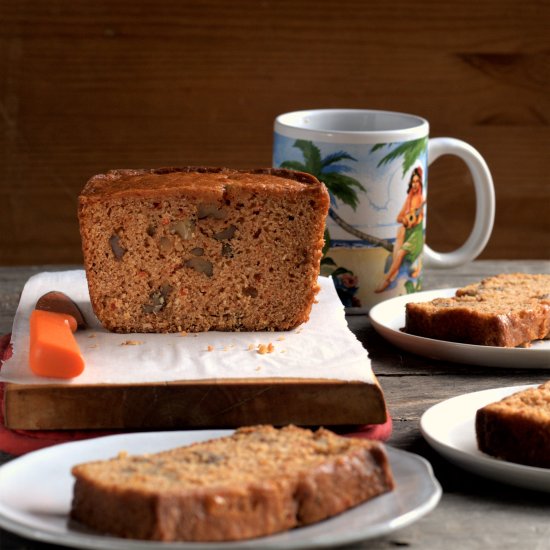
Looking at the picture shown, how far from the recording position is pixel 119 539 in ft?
3.76

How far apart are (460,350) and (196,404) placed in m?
0.60

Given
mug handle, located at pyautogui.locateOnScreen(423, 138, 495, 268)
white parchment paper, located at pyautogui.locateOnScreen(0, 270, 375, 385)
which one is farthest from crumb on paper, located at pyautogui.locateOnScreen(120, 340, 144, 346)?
mug handle, located at pyautogui.locateOnScreen(423, 138, 495, 268)

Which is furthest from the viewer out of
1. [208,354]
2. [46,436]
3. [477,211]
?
[477,211]

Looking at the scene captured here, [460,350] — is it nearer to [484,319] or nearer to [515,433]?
[484,319]

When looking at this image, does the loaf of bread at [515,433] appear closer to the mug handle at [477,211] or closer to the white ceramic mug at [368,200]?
the white ceramic mug at [368,200]

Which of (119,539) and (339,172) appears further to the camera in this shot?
(339,172)

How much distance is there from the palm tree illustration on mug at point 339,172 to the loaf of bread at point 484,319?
29cm

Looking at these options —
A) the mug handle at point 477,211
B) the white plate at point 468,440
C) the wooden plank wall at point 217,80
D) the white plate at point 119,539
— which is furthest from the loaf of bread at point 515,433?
the wooden plank wall at point 217,80

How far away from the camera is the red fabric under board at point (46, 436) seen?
1546 mm

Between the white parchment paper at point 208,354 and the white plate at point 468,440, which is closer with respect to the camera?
the white plate at point 468,440

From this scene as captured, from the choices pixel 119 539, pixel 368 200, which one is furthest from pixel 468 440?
pixel 368 200

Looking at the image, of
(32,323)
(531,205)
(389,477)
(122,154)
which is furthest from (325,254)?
(531,205)

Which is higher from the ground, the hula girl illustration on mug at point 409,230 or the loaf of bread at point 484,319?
the hula girl illustration on mug at point 409,230

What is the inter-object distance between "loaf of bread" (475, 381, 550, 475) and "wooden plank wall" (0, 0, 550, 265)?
2247 millimetres
